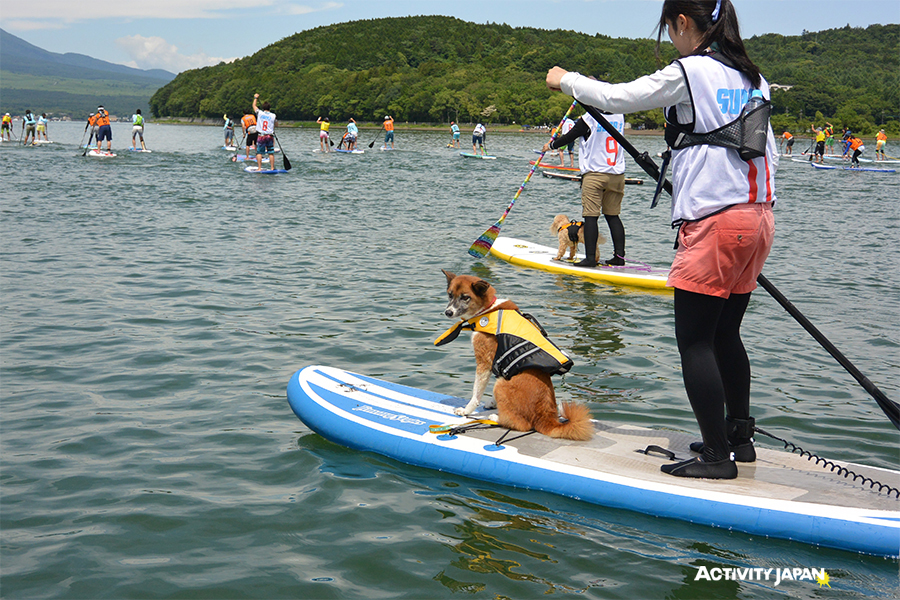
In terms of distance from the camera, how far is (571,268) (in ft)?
37.3

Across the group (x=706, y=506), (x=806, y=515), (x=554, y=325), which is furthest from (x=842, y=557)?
(x=554, y=325)

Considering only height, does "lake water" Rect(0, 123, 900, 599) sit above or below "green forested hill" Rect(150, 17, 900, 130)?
below

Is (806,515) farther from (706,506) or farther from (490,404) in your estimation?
(490,404)

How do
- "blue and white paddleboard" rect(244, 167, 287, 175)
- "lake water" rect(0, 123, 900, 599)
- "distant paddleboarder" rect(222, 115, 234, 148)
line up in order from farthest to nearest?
"distant paddleboarder" rect(222, 115, 234, 148), "blue and white paddleboard" rect(244, 167, 287, 175), "lake water" rect(0, 123, 900, 599)

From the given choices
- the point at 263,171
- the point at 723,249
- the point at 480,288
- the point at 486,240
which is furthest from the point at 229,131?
the point at 723,249

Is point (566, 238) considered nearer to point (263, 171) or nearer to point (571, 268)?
point (571, 268)

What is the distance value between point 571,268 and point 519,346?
21.8 ft

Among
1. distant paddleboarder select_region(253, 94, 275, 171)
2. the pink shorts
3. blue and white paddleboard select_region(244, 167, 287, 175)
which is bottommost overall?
the pink shorts

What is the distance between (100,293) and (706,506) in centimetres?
846

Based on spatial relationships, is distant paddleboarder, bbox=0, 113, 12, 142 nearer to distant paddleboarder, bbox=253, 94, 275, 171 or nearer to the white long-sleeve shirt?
distant paddleboarder, bbox=253, 94, 275, 171

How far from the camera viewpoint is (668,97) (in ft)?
12.4

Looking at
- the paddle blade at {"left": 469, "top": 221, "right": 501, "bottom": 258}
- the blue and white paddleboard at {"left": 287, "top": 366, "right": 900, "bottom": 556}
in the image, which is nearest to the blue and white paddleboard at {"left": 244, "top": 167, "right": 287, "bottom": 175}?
the paddle blade at {"left": 469, "top": 221, "right": 501, "bottom": 258}

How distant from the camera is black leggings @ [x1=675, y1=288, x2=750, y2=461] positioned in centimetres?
400

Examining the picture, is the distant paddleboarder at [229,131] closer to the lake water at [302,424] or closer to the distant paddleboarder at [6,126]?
the distant paddleboarder at [6,126]
